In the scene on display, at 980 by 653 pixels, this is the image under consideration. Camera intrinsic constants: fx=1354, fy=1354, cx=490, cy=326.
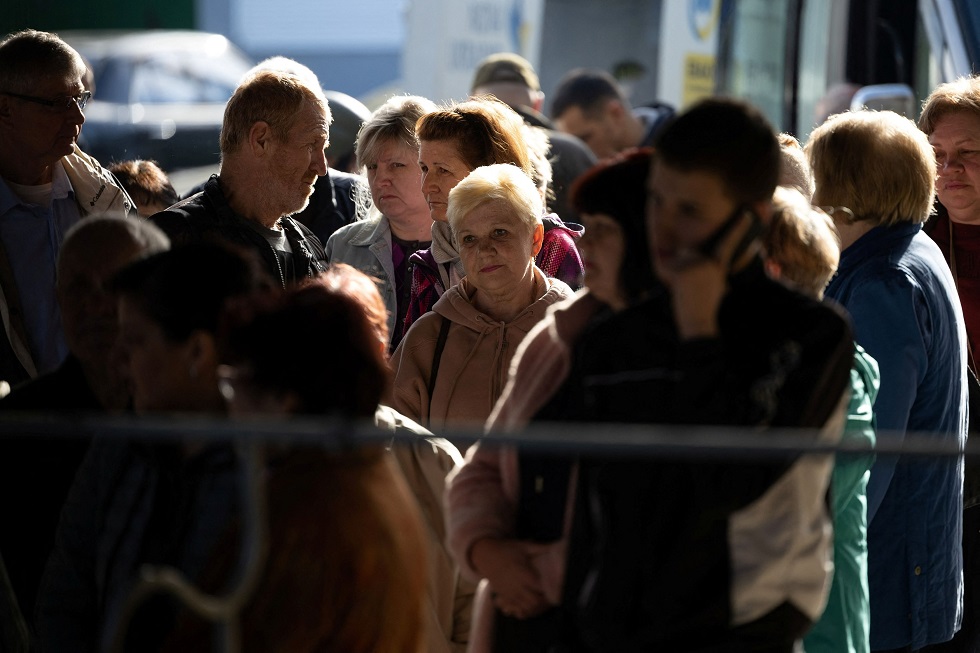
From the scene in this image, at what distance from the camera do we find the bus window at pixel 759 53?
9922mm

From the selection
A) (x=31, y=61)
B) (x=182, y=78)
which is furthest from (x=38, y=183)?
(x=182, y=78)

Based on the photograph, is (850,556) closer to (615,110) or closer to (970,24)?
(970,24)

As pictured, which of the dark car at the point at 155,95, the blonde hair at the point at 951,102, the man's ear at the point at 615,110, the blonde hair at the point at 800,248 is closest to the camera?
the blonde hair at the point at 800,248

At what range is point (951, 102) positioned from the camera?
411 centimetres

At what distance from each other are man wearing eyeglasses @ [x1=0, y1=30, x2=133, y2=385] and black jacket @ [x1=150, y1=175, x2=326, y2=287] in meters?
0.32

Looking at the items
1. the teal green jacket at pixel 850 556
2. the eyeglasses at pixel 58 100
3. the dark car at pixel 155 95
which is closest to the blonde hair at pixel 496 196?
the teal green jacket at pixel 850 556

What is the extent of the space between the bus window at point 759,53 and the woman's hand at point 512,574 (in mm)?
7965

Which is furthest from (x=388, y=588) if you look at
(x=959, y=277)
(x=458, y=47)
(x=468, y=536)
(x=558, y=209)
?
(x=458, y=47)

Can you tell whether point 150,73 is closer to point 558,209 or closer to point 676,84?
point 676,84

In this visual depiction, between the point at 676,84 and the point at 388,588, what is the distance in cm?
885

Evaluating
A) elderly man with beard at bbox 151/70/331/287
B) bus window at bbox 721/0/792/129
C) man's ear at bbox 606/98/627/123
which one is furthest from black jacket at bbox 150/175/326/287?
bus window at bbox 721/0/792/129

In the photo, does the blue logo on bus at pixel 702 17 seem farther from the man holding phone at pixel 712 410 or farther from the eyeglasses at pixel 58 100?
the man holding phone at pixel 712 410

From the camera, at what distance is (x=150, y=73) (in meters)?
12.3

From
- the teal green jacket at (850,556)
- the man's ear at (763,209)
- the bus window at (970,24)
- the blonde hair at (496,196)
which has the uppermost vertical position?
the bus window at (970,24)
